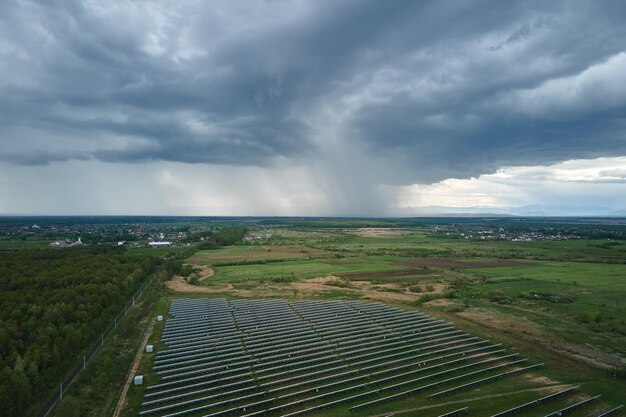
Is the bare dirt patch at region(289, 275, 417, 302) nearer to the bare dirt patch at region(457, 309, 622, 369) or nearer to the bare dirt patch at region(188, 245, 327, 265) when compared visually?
the bare dirt patch at region(457, 309, 622, 369)

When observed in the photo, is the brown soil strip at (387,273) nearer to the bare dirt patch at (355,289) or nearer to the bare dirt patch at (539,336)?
the bare dirt patch at (355,289)

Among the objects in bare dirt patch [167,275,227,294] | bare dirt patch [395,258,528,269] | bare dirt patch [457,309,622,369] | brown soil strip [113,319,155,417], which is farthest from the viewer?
bare dirt patch [395,258,528,269]

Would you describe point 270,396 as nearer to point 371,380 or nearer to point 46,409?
point 371,380

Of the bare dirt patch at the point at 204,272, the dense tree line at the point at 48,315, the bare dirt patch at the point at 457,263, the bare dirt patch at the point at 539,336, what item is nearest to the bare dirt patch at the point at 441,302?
the bare dirt patch at the point at 539,336

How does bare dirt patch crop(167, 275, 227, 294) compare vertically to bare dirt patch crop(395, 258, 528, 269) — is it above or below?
below

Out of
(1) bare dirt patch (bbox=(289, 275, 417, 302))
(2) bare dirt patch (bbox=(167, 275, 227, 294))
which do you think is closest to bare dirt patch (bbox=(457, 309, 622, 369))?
(1) bare dirt patch (bbox=(289, 275, 417, 302))
